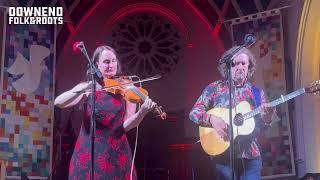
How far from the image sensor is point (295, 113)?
8.84m

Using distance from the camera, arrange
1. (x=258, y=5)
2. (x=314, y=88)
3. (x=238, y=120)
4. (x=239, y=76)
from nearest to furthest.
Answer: (x=314, y=88) < (x=238, y=120) < (x=239, y=76) < (x=258, y=5)

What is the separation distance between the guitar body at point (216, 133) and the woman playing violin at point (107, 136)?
0.85 metres

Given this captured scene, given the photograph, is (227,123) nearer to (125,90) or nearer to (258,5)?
(125,90)

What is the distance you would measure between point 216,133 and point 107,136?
138 cm

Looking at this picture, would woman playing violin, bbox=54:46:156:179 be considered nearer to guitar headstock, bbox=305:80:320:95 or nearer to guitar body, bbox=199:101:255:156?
guitar body, bbox=199:101:255:156

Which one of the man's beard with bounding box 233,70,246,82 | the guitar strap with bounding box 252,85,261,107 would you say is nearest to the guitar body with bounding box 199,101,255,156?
the guitar strap with bounding box 252,85,261,107

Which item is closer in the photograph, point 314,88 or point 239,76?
point 314,88

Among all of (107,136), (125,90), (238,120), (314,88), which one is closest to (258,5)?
(238,120)

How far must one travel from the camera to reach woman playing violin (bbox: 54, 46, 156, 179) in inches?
311

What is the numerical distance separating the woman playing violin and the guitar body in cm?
85

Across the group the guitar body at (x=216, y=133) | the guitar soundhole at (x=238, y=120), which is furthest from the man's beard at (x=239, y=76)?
the guitar soundhole at (x=238, y=120)

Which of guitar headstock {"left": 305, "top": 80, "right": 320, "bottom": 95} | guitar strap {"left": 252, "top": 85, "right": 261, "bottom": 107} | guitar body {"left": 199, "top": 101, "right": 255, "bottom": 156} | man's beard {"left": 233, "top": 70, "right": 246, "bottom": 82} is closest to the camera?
guitar headstock {"left": 305, "top": 80, "right": 320, "bottom": 95}

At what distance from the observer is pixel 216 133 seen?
809 cm

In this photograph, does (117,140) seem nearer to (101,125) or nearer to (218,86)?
(101,125)
